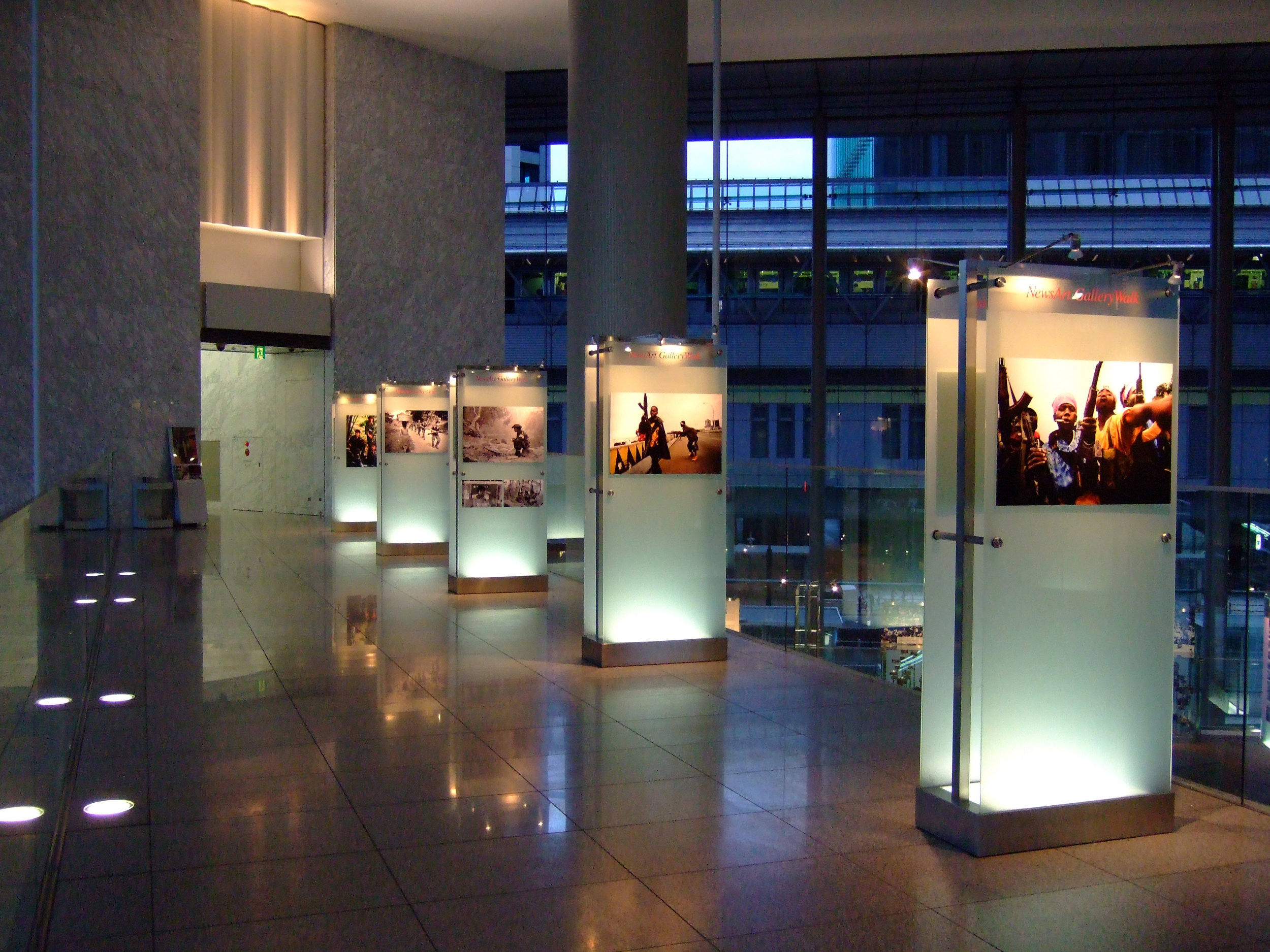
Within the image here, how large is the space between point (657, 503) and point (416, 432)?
9.19m

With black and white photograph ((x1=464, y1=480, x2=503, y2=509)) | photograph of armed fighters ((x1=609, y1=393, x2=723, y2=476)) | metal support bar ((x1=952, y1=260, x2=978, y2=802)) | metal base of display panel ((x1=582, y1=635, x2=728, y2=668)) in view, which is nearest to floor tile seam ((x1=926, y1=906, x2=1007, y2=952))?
metal support bar ((x1=952, y1=260, x2=978, y2=802))

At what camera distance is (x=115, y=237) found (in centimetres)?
2180

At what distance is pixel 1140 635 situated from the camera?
17.6ft

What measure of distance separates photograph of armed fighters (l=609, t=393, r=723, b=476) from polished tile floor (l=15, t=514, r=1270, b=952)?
5.18 feet

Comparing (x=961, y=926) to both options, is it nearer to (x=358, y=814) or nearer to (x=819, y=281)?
(x=358, y=814)

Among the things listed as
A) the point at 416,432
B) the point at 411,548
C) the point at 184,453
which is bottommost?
the point at 411,548

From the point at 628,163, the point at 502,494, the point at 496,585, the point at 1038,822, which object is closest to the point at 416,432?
the point at 502,494

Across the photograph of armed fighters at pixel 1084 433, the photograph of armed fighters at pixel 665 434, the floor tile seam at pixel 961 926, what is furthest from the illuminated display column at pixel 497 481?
the floor tile seam at pixel 961 926

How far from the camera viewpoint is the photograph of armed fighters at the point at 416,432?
17.8 m

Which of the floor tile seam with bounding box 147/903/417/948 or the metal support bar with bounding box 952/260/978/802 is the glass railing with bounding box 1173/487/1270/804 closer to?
the metal support bar with bounding box 952/260/978/802

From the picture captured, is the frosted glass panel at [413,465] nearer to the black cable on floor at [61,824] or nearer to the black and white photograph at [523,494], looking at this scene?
the black and white photograph at [523,494]

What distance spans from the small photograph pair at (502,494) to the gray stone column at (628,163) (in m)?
2.79

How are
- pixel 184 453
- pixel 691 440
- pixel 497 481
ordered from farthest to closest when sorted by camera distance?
pixel 184 453 < pixel 497 481 < pixel 691 440

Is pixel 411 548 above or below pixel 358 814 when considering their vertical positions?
above
